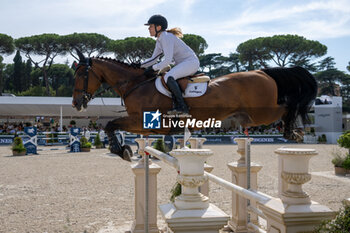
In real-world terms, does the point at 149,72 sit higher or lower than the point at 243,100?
higher

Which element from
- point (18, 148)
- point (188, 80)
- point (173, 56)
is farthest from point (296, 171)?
point (18, 148)

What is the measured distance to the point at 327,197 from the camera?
4930mm

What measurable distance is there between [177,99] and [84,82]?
1.08 m

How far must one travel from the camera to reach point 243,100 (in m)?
2.59

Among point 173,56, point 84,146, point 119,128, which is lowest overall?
point 84,146

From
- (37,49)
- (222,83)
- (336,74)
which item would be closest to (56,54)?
(37,49)

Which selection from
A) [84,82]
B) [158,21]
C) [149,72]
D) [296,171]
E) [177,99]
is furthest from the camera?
[84,82]

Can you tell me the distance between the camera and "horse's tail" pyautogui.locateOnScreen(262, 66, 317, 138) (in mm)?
2523

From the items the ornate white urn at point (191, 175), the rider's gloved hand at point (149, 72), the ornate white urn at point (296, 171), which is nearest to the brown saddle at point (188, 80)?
the rider's gloved hand at point (149, 72)

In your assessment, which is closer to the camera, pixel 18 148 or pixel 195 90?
pixel 195 90

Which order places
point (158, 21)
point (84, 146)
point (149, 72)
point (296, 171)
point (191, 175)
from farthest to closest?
point (84, 146) < point (149, 72) < point (158, 21) < point (191, 175) < point (296, 171)

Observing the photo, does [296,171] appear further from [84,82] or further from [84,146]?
[84,146]

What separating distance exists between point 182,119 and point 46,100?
18878 mm

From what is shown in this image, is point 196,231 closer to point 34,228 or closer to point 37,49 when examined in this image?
point 34,228
